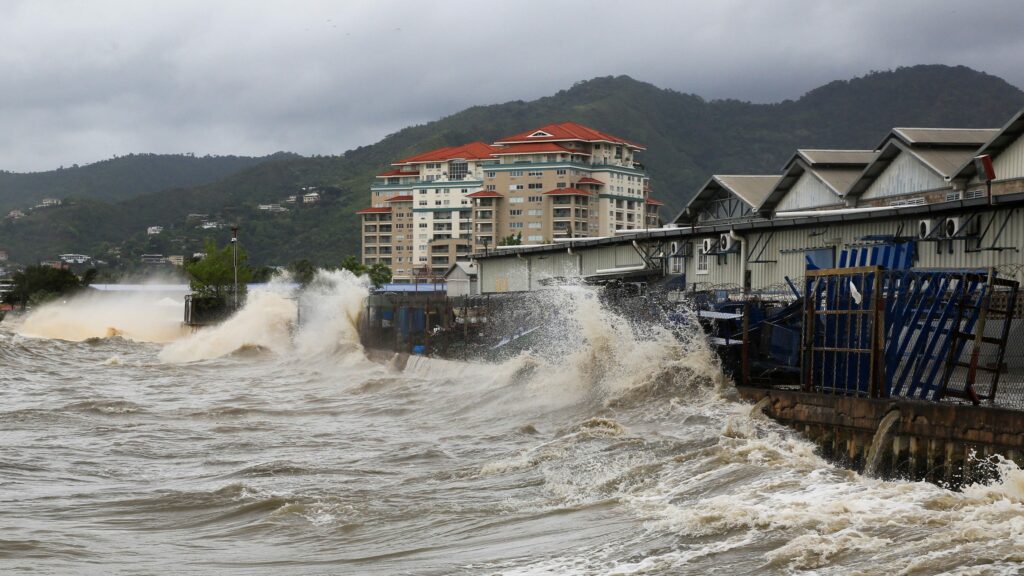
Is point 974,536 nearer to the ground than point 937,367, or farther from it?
nearer to the ground

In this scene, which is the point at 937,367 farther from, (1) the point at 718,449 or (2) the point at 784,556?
(2) the point at 784,556

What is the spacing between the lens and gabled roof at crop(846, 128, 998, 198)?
1460 inches

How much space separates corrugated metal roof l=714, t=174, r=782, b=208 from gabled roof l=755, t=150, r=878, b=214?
1385 mm

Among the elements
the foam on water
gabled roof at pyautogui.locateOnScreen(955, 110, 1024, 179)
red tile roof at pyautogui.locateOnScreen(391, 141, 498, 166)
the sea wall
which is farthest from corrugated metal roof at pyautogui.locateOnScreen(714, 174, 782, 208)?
red tile roof at pyautogui.locateOnScreen(391, 141, 498, 166)

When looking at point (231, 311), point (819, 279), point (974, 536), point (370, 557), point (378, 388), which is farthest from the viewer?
point (231, 311)

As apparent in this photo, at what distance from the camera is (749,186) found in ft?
163

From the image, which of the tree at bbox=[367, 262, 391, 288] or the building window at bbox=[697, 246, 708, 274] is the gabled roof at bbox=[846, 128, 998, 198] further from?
the tree at bbox=[367, 262, 391, 288]

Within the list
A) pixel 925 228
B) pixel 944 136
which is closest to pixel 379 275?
pixel 944 136

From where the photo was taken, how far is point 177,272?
14638 centimetres

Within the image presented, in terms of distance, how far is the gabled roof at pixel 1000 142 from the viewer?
1309 inches

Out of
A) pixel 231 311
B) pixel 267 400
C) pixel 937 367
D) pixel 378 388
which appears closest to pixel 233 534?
pixel 937 367

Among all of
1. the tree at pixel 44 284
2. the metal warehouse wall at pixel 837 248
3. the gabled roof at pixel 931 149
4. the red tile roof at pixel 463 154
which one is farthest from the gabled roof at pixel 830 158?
the red tile roof at pixel 463 154

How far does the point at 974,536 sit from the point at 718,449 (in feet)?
20.8

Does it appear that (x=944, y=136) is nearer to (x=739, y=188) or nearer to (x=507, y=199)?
(x=739, y=188)
